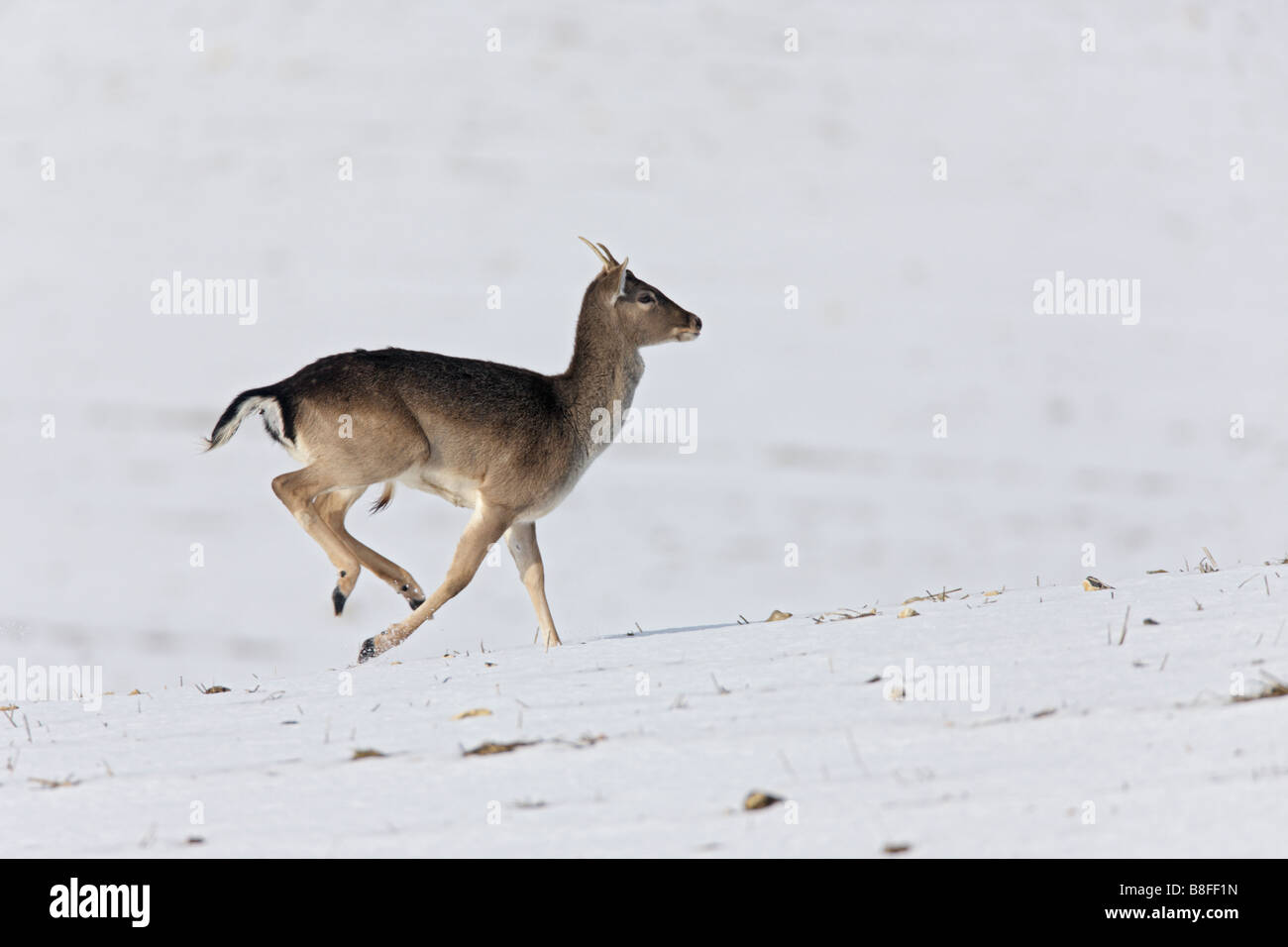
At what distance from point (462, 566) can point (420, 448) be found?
72cm

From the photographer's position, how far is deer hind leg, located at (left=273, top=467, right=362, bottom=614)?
9727 millimetres

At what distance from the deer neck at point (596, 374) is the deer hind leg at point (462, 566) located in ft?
2.82

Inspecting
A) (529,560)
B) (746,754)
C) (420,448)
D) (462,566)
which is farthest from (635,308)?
(746,754)

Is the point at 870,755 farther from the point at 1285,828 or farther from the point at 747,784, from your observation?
the point at 1285,828

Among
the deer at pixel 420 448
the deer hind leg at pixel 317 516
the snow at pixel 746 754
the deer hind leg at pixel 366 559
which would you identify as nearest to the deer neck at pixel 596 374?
the deer at pixel 420 448

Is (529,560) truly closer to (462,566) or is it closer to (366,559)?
(462,566)

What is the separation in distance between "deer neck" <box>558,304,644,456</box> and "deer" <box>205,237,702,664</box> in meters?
0.06

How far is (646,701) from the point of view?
5.71m

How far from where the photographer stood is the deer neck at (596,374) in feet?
34.6

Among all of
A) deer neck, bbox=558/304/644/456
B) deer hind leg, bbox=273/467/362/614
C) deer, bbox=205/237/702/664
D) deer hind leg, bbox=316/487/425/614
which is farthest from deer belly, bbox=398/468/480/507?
deer neck, bbox=558/304/644/456

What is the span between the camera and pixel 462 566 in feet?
31.8

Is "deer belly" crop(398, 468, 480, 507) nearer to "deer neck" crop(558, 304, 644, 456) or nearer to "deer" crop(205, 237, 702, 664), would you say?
"deer" crop(205, 237, 702, 664)

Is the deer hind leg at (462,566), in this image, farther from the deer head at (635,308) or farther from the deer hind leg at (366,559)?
the deer head at (635,308)

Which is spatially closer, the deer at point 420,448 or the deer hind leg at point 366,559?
the deer at point 420,448
